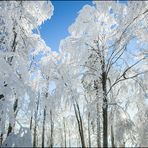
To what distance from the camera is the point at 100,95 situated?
13312mm

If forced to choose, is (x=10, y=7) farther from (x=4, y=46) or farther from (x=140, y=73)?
(x=140, y=73)

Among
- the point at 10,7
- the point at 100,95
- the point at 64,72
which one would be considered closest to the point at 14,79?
the point at 10,7

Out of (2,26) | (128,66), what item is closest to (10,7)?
(2,26)

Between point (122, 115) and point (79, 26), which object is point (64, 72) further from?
point (122, 115)

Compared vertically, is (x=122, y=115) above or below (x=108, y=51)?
below

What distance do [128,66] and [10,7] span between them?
8853mm

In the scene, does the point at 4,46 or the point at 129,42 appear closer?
the point at 4,46

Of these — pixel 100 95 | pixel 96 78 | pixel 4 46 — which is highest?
pixel 4 46

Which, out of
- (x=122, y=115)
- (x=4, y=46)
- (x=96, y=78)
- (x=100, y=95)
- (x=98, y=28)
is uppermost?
(x=98, y=28)

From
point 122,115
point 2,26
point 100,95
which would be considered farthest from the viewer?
point 122,115

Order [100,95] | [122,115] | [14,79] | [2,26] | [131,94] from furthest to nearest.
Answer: [131,94], [122,115], [100,95], [2,26], [14,79]

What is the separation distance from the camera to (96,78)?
1373 cm

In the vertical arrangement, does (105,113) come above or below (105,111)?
below

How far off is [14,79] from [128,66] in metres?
8.73
